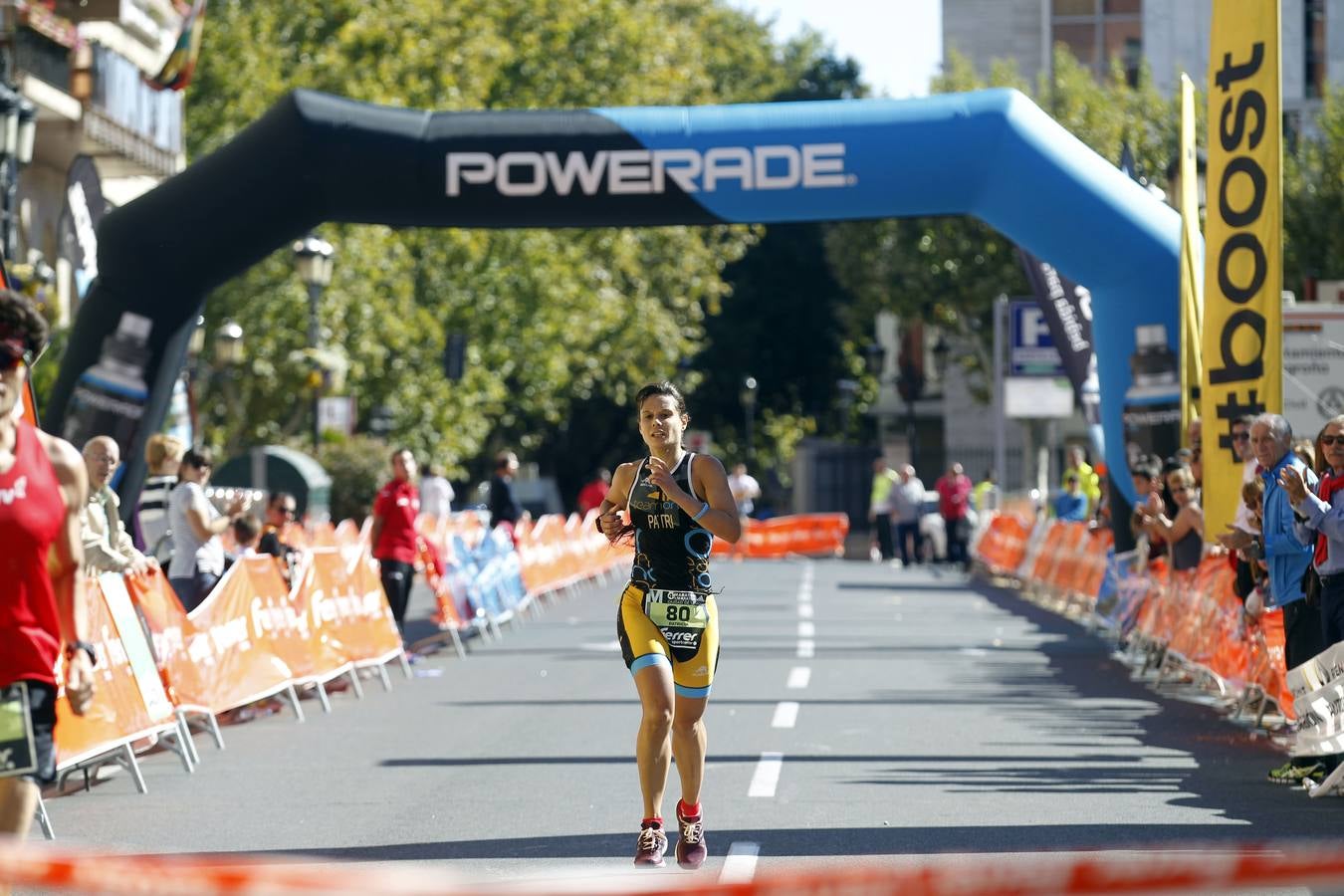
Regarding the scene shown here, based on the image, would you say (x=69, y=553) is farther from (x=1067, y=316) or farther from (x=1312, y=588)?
(x=1067, y=316)

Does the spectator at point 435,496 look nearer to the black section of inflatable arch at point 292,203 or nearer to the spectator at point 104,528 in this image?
the black section of inflatable arch at point 292,203

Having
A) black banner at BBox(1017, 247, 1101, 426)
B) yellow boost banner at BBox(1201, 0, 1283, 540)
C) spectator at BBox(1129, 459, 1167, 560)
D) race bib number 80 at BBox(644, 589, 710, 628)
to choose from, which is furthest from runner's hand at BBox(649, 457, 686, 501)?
black banner at BBox(1017, 247, 1101, 426)

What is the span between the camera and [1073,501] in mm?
29547

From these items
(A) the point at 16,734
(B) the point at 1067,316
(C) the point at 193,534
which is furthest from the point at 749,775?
(B) the point at 1067,316

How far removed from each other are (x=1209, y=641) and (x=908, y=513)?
2482cm

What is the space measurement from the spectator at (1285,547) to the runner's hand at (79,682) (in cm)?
690

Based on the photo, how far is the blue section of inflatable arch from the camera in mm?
16688

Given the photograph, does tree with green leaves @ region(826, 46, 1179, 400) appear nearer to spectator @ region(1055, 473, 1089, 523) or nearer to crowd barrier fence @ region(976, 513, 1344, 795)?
spectator @ region(1055, 473, 1089, 523)

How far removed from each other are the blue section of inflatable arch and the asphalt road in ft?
10.7

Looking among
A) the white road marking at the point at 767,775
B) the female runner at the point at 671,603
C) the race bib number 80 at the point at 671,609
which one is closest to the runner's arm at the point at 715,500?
the female runner at the point at 671,603

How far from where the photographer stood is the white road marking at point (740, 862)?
26.4 feet

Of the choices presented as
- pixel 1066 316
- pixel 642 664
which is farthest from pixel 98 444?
pixel 1066 316

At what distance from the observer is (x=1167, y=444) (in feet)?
57.8

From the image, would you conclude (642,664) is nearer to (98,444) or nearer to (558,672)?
(98,444)
